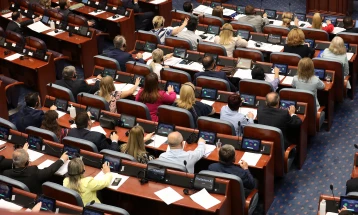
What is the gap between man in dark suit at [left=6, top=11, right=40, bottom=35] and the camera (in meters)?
9.98

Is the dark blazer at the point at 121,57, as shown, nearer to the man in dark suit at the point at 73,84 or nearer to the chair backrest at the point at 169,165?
the man in dark suit at the point at 73,84

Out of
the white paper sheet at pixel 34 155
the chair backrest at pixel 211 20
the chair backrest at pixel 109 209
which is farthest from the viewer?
the chair backrest at pixel 211 20

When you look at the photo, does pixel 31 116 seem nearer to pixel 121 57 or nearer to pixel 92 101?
pixel 92 101

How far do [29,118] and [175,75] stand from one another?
6.96 feet

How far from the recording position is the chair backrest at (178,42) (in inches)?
342

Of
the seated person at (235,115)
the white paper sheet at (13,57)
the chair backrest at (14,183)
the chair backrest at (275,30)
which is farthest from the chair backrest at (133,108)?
the chair backrest at (275,30)

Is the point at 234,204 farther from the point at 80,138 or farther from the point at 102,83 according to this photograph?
the point at 102,83

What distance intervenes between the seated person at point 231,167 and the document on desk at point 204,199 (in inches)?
14.2

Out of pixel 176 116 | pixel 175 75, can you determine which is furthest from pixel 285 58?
pixel 176 116

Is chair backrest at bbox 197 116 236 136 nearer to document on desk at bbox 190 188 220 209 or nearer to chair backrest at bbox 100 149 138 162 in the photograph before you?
chair backrest at bbox 100 149 138 162

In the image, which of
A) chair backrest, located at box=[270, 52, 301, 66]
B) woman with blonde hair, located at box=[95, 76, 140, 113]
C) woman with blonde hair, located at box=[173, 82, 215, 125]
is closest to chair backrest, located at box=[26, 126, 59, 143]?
woman with blonde hair, located at box=[95, 76, 140, 113]

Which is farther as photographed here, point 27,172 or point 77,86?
point 77,86

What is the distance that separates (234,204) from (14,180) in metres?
2.07

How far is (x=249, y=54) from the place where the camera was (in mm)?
8062
